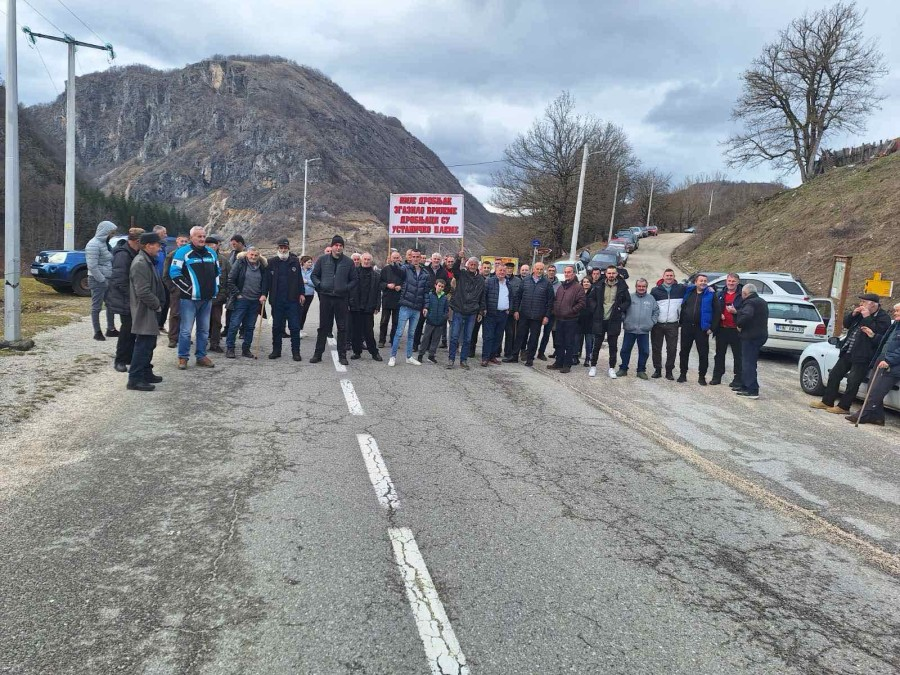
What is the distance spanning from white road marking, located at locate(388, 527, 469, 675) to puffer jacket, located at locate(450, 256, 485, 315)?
668 cm

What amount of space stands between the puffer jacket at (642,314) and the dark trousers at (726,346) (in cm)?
110

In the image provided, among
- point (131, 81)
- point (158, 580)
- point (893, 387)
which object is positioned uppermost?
point (131, 81)

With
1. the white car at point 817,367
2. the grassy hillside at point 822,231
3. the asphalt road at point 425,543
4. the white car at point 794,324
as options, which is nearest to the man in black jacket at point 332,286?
the asphalt road at point 425,543

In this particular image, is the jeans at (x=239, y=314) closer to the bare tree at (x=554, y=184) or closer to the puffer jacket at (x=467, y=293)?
the puffer jacket at (x=467, y=293)

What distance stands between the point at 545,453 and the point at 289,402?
316 centimetres

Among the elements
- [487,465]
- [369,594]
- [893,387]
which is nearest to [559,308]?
[893,387]

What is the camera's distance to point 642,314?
10.2m

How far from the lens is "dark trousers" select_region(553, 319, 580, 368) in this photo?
10547mm

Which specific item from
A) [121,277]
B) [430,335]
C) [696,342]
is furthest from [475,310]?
[121,277]

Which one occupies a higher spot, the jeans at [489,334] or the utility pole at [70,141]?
the utility pole at [70,141]

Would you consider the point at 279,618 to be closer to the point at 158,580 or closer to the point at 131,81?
the point at 158,580

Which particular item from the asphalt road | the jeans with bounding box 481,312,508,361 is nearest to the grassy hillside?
the jeans with bounding box 481,312,508,361

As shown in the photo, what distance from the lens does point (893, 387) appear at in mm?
8195

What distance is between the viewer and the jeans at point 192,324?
8.41m
